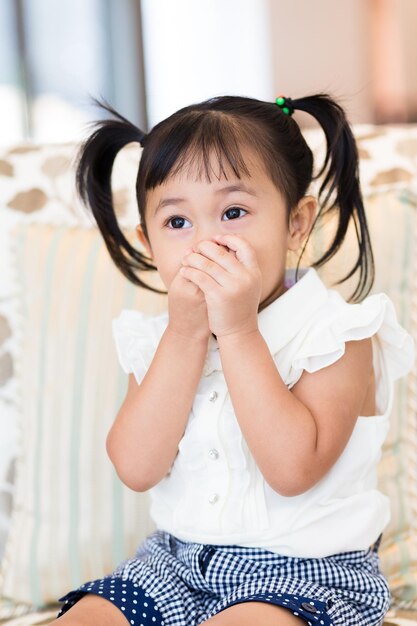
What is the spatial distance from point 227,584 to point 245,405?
208mm

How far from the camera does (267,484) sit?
0.96 m

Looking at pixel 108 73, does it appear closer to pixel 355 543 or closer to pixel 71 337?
pixel 71 337

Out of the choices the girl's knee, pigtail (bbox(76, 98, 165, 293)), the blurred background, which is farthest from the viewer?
the blurred background

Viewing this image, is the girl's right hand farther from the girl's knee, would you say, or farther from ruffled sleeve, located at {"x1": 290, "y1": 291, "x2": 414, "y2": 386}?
the girl's knee

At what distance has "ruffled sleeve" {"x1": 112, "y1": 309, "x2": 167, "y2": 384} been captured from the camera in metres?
1.06

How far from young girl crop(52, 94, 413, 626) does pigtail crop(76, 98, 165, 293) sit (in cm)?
11

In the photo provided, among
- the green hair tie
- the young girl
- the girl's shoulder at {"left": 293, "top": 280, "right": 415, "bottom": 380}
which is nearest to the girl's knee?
the young girl

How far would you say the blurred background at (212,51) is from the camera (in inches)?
193

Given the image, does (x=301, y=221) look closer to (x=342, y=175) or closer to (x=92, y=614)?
(x=342, y=175)

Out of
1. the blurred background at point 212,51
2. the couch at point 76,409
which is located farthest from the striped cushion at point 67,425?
the blurred background at point 212,51

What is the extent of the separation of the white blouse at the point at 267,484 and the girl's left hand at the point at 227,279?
0.29 ft

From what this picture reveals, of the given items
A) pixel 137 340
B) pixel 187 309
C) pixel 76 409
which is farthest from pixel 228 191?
pixel 76 409

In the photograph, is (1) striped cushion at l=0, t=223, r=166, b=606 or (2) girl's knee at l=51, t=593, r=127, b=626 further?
(1) striped cushion at l=0, t=223, r=166, b=606

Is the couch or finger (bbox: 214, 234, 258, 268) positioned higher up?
finger (bbox: 214, 234, 258, 268)
